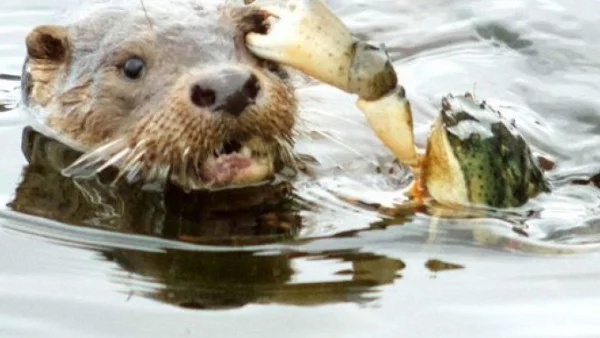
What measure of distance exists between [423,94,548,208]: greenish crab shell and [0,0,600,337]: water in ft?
0.28

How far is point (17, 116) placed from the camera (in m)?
5.99

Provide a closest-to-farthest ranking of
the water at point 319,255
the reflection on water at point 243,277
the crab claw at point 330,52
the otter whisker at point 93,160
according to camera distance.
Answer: the water at point 319,255 < the reflection on water at point 243,277 < the crab claw at point 330,52 < the otter whisker at point 93,160

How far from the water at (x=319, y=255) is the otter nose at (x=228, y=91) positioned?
364 mm

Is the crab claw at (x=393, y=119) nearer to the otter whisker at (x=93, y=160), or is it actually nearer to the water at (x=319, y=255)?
the water at (x=319, y=255)

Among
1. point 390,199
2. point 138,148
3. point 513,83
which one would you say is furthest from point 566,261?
point 513,83

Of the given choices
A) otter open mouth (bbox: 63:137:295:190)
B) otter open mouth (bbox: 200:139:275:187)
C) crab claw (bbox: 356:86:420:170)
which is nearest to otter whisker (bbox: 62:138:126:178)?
otter open mouth (bbox: 63:137:295:190)

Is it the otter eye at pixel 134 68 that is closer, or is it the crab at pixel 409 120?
the crab at pixel 409 120

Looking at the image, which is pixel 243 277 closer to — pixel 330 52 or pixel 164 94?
pixel 330 52

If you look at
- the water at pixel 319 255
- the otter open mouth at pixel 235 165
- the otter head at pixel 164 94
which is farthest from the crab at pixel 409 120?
the otter open mouth at pixel 235 165

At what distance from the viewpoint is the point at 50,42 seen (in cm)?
564

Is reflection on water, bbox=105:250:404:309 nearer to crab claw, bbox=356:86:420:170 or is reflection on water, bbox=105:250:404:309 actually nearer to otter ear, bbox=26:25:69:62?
crab claw, bbox=356:86:420:170

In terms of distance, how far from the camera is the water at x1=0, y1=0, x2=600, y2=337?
152 inches

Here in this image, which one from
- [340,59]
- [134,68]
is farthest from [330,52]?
[134,68]

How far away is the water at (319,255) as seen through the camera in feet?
12.7
